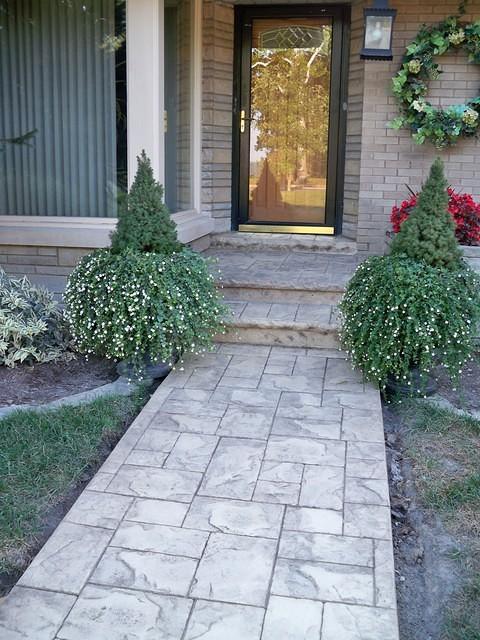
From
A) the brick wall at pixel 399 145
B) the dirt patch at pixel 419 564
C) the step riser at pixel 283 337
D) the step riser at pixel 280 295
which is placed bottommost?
the dirt patch at pixel 419 564

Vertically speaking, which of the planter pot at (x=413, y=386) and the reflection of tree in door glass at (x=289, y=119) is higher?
the reflection of tree in door glass at (x=289, y=119)

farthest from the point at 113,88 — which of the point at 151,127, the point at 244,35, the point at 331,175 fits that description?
the point at 331,175

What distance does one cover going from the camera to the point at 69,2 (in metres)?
4.91

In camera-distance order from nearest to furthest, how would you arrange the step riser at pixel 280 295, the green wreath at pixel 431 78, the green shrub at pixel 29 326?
1. the green shrub at pixel 29 326
2. the step riser at pixel 280 295
3. the green wreath at pixel 431 78

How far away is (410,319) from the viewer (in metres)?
3.47

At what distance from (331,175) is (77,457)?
413 centimetres

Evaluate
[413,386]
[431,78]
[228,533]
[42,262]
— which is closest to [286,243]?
[431,78]

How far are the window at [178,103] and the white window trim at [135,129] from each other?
1.22ft

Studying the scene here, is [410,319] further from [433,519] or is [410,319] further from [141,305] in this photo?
[141,305]

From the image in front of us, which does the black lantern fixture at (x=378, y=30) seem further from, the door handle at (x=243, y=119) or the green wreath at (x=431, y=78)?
the door handle at (x=243, y=119)

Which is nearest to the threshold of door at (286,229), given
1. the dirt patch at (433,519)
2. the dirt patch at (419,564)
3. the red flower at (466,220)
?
the red flower at (466,220)

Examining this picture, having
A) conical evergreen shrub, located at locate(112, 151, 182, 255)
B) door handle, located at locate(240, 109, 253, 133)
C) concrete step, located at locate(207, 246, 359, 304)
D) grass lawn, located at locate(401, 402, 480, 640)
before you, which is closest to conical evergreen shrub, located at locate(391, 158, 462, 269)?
grass lawn, located at locate(401, 402, 480, 640)

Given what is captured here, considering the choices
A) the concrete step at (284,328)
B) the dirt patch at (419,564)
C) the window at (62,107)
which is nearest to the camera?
the dirt patch at (419,564)

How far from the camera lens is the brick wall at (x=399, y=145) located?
18.7 ft
